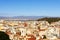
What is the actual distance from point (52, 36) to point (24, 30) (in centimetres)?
202

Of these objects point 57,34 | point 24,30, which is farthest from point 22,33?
point 57,34

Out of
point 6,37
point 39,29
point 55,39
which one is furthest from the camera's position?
Answer: point 39,29

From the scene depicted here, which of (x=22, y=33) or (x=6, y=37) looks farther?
(x=22, y=33)

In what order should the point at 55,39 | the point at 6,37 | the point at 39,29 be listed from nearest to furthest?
the point at 6,37, the point at 55,39, the point at 39,29

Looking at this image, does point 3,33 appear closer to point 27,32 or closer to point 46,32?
point 27,32

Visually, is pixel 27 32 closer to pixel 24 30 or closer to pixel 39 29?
pixel 24 30

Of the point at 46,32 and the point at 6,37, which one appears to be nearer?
the point at 6,37

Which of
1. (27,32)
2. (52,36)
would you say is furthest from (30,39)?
(52,36)

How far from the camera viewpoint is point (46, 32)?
15531mm

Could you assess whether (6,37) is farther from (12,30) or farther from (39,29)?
(39,29)

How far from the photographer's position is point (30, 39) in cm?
1477

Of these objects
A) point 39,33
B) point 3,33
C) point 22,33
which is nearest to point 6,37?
point 3,33

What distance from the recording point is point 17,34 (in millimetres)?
15031

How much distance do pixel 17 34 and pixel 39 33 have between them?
63.1 inches
